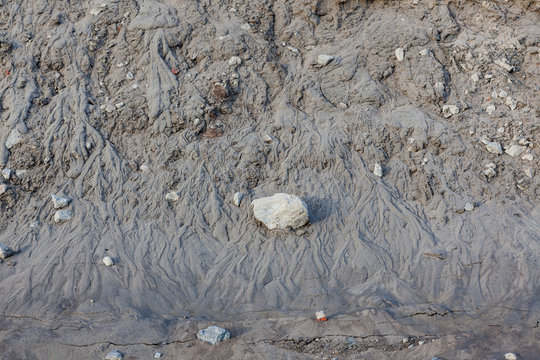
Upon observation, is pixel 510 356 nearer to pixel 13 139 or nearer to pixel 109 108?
pixel 109 108

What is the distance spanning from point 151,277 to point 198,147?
213 centimetres

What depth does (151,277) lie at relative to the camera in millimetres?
6258

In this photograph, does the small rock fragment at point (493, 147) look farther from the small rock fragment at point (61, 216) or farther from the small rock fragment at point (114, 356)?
the small rock fragment at point (61, 216)

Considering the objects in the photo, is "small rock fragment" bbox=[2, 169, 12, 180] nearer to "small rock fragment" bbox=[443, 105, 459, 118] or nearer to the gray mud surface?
the gray mud surface

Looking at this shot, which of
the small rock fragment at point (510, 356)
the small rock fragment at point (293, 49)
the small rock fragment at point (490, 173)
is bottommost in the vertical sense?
the small rock fragment at point (510, 356)

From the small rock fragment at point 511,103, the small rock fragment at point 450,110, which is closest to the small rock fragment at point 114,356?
the small rock fragment at point 450,110

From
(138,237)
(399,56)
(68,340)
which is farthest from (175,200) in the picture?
(399,56)

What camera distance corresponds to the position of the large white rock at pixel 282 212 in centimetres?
658

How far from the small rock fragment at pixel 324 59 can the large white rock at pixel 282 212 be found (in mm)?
2678

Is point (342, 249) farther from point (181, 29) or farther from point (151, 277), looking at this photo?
point (181, 29)

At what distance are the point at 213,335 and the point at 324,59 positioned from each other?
4906 mm

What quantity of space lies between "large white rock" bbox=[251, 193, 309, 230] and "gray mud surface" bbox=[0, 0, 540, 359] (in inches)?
6.6

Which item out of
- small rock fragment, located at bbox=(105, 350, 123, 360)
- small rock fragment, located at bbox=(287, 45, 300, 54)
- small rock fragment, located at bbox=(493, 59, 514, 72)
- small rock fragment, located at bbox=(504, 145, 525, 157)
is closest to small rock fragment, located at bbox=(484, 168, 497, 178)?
small rock fragment, located at bbox=(504, 145, 525, 157)

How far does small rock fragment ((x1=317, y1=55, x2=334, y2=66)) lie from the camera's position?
810 centimetres
